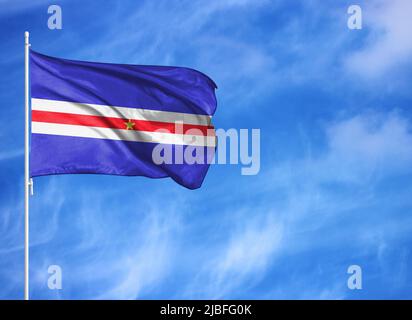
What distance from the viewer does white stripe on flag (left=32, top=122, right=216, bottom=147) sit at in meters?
28.9

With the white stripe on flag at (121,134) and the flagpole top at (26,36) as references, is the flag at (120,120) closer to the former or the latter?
the white stripe on flag at (121,134)

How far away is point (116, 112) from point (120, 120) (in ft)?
0.85

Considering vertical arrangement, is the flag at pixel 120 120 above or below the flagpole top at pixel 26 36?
below

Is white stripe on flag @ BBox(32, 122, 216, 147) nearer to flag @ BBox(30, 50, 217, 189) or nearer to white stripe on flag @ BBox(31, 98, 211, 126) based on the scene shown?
flag @ BBox(30, 50, 217, 189)

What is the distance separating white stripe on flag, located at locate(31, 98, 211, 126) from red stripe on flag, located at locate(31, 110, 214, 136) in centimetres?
10

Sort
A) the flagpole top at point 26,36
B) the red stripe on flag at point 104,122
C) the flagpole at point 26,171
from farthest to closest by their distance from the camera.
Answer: the red stripe on flag at point 104,122 < the flagpole top at point 26,36 < the flagpole at point 26,171

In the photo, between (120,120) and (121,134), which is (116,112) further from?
(121,134)

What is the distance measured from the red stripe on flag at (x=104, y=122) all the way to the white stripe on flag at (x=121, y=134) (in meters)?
0.12

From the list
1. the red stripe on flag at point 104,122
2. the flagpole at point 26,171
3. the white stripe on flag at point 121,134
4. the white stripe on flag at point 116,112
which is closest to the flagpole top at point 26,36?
the flagpole at point 26,171

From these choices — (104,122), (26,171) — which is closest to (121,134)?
(104,122)

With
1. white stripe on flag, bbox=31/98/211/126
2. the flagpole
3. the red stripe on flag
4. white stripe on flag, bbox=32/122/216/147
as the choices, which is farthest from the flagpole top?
white stripe on flag, bbox=32/122/216/147

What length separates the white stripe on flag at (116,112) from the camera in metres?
29.2

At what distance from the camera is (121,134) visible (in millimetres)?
30125
